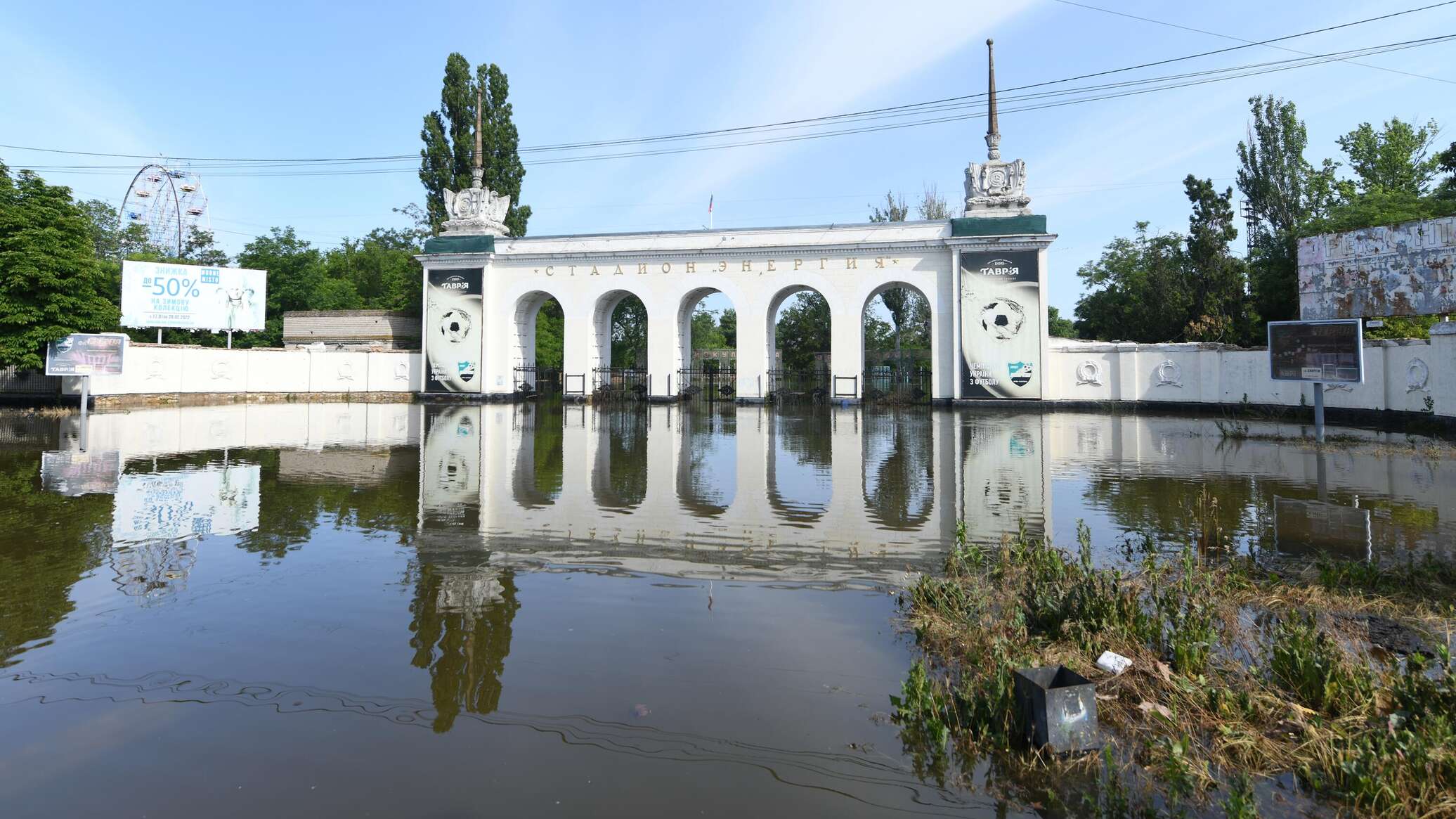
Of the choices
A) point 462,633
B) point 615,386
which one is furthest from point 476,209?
point 462,633

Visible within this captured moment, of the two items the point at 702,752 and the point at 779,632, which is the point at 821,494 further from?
the point at 702,752

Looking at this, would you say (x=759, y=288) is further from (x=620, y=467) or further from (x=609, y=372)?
(x=620, y=467)

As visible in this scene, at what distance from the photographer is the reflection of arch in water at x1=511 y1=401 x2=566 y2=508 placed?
923 centimetres

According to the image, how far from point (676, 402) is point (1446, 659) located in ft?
90.9

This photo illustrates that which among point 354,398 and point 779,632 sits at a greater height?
point 354,398

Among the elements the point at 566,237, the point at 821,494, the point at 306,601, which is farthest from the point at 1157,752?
the point at 566,237

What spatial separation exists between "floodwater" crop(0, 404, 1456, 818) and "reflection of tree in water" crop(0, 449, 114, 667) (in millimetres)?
37

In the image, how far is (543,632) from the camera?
179 inches

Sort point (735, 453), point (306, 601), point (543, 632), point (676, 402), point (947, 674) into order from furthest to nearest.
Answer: point (676, 402)
point (735, 453)
point (306, 601)
point (543, 632)
point (947, 674)

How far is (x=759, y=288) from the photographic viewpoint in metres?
29.5

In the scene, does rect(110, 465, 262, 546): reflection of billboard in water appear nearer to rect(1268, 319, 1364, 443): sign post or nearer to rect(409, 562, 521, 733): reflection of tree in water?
rect(409, 562, 521, 733): reflection of tree in water

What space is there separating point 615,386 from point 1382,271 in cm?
2587

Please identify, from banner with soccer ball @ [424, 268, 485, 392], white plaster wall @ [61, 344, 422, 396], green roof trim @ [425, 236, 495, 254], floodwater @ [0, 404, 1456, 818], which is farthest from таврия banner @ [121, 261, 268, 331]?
floodwater @ [0, 404, 1456, 818]

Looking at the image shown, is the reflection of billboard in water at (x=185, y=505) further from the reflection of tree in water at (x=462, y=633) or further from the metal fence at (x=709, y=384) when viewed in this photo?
the metal fence at (x=709, y=384)
